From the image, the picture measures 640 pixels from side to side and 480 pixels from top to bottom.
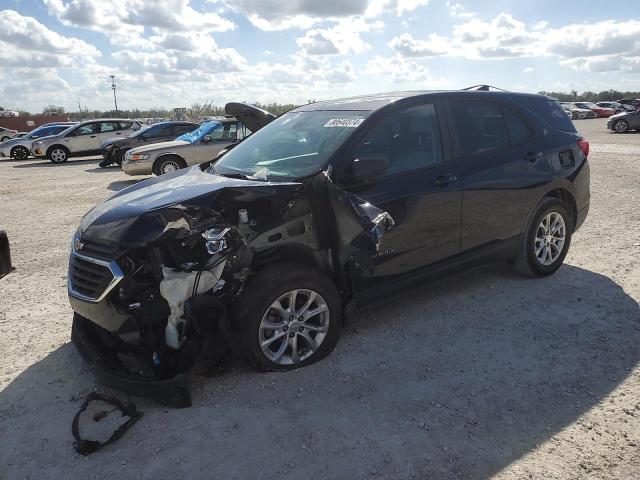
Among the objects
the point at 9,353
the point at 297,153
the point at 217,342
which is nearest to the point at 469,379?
the point at 217,342

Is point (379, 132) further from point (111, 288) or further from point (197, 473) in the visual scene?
point (197, 473)

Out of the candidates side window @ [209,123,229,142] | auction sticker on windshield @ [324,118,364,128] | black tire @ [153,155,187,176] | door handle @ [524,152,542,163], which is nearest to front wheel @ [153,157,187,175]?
black tire @ [153,155,187,176]

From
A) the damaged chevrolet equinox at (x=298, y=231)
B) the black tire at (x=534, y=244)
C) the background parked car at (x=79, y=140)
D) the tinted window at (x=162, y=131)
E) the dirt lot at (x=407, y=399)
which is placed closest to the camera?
the dirt lot at (x=407, y=399)

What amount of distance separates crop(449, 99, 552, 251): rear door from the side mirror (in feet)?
3.12

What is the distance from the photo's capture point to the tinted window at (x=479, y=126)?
4.43 meters

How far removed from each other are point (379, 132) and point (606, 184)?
7.79 meters

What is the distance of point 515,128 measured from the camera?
15.8ft

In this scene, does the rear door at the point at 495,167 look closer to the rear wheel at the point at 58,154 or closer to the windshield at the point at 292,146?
the windshield at the point at 292,146

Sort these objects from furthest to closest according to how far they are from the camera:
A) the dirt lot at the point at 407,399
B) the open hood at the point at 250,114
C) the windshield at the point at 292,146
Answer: the open hood at the point at 250,114
the windshield at the point at 292,146
the dirt lot at the point at 407,399

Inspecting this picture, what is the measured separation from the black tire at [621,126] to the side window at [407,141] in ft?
79.9

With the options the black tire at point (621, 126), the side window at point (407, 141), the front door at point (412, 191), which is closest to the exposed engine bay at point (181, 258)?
the front door at point (412, 191)

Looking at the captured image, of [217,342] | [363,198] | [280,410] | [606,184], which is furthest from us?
[606,184]

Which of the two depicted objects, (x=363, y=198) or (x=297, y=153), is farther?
(x=297, y=153)

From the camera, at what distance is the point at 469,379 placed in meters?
3.43
